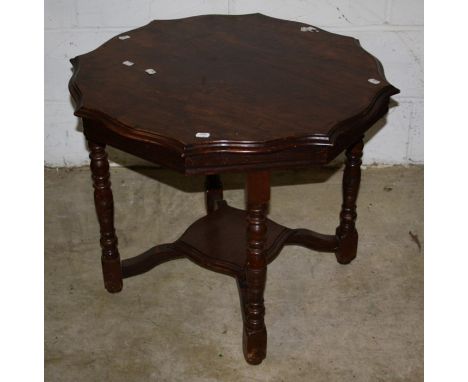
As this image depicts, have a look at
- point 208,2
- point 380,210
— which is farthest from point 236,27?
point 380,210

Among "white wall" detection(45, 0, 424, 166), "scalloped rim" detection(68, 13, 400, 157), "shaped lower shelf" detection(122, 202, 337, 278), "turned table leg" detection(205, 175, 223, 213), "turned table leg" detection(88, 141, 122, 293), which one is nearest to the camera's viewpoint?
"scalloped rim" detection(68, 13, 400, 157)

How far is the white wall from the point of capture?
3568mm

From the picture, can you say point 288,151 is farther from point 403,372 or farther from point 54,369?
point 54,369

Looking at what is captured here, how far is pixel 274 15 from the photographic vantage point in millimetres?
3598

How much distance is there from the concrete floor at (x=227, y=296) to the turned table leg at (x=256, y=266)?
9 cm

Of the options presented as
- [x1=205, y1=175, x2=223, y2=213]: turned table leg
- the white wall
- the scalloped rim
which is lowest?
[x1=205, y1=175, x2=223, y2=213]: turned table leg

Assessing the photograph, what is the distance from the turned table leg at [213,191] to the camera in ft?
10.9

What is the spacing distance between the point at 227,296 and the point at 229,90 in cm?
95

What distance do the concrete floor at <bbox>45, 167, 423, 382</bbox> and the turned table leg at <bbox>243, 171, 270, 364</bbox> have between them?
0.09 m

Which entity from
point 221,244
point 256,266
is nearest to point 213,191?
point 221,244

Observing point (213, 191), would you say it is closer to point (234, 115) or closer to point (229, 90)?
point (229, 90)

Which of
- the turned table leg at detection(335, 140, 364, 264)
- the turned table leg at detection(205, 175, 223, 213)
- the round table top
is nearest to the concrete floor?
the turned table leg at detection(335, 140, 364, 264)

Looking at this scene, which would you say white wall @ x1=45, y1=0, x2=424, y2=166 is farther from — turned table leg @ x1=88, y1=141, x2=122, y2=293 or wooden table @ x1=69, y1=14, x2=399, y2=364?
turned table leg @ x1=88, y1=141, x2=122, y2=293

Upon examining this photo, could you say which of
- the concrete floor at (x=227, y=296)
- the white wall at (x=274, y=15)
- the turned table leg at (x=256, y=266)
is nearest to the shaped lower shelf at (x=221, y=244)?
the concrete floor at (x=227, y=296)
